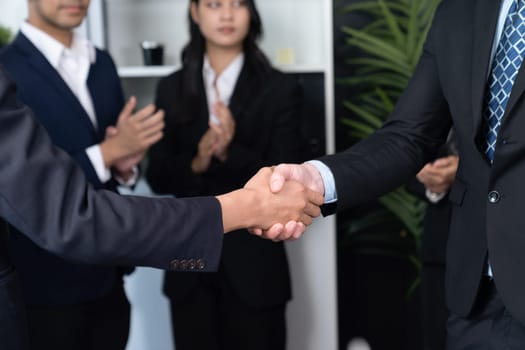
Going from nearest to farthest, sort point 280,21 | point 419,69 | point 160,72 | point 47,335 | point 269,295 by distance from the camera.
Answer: point 419,69 → point 47,335 → point 269,295 → point 160,72 → point 280,21

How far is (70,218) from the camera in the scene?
4.56 ft

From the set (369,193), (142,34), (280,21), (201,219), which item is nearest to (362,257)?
(280,21)

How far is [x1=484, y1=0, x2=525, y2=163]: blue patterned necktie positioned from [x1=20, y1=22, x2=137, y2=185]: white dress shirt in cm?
119

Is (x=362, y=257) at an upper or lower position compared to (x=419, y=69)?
lower

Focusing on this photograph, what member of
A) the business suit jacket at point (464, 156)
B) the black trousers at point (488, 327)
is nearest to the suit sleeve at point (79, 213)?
the business suit jacket at point (464, 156)

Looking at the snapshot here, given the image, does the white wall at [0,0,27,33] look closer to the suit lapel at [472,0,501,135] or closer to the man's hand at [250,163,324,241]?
the man's hand at [250,163,324,241]

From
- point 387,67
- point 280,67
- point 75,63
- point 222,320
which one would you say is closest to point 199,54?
point 280,67

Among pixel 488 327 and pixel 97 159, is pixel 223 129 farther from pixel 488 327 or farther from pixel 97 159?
pixel 488 327

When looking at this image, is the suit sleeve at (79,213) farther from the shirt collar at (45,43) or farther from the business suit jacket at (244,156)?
the business suit jacket at (244,156)

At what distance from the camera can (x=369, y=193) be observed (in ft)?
5.96

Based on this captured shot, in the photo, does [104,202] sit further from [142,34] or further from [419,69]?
[142,34]

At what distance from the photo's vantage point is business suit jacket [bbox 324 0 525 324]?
1469mm

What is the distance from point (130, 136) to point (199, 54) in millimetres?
614

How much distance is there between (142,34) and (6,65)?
1.29m
